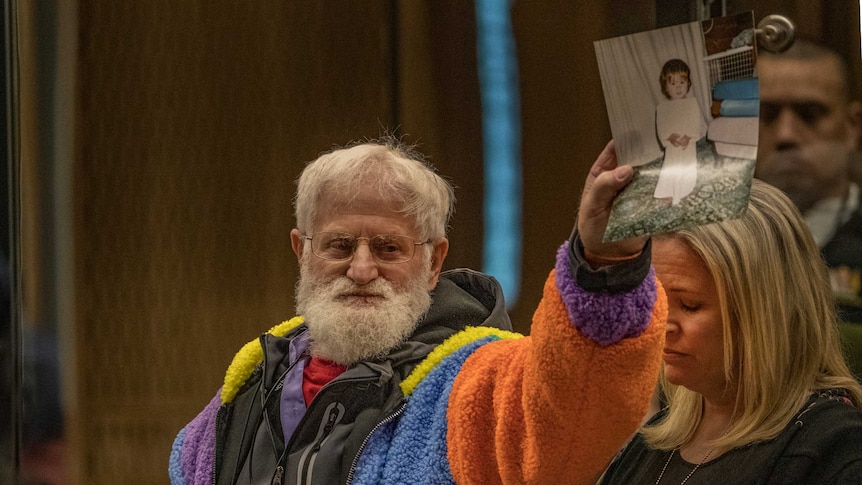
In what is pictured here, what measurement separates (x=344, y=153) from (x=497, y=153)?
512 mm

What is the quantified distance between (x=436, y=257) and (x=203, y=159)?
3.03 feet

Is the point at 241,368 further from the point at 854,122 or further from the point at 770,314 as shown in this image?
the point at 854,122

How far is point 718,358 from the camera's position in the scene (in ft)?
4.95

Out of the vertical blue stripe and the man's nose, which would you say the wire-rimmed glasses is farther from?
the vertical blue stripe

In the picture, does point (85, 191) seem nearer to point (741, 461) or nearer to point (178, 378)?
point (178, 378)

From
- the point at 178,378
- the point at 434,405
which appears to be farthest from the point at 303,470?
the point at 178,378

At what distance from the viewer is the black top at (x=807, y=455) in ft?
4.40

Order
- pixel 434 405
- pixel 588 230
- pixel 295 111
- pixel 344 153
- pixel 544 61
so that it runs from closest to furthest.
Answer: pixel 588 230 < pixel 434 405 < pixel 344 153 < pixel 544 61 < pixel 295 111

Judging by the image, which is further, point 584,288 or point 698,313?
point 698,313

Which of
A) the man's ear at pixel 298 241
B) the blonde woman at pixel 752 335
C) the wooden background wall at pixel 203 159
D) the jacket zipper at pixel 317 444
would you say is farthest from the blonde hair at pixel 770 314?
the wooden background wall at pixel 203 159

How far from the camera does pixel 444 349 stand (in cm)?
174

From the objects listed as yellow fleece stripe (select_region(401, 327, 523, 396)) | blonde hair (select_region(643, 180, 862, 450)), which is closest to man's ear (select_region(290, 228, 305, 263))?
yellow fleece stripe (select_region(401, 327, 523, 396))

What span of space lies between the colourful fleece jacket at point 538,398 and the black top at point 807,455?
21 centimetres

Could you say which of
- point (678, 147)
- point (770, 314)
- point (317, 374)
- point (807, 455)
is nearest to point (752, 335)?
point (770, 314)
